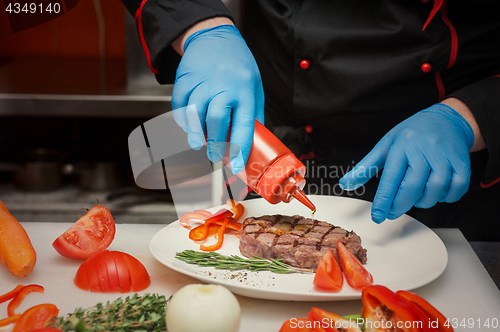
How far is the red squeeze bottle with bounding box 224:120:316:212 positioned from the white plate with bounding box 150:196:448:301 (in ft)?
0.72

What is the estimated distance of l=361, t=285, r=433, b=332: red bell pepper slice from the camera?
2.39ft

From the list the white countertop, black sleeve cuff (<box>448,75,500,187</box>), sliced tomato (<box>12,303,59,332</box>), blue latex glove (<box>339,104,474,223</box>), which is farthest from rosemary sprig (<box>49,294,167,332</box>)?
black sleeve cuff (<box>448,75,500,187</box>)

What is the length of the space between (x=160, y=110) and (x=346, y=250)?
4.52 feet

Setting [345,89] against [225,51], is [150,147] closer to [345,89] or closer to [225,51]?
[225,51]

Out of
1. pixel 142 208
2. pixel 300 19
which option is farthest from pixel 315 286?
pixel 142 208

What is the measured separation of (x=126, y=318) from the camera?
0.80 m

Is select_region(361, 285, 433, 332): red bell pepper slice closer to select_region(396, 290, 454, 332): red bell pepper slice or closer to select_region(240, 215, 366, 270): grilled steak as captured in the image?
select_region(396, 290, 454, 332): red bell pepper slice

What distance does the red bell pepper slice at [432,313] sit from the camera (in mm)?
753

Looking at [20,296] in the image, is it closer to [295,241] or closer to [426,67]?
[295,241]

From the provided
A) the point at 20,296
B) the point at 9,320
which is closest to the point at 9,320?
the point at 9,320

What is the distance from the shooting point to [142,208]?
2.39 m

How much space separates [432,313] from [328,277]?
9.4 inches

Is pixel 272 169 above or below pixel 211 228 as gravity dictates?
above

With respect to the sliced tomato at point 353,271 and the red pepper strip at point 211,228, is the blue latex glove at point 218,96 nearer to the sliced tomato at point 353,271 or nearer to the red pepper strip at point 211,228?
the red pepper strip at point 211,228
